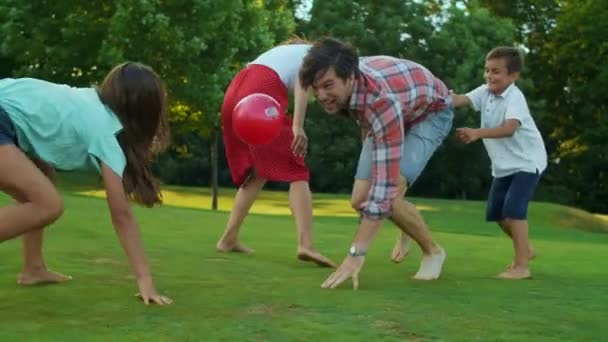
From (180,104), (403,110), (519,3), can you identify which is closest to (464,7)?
(519,3)

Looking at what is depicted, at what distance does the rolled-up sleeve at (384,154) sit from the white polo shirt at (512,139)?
1189mm

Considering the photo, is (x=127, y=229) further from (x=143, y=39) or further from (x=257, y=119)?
(x=143, y=39)

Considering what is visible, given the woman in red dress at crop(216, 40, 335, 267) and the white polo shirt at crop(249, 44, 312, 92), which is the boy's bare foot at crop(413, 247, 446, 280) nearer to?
the woman in red dress at crop(216, 40, 335, 267)

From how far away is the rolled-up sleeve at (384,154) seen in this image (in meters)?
5.77

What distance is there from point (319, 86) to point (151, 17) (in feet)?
64.4

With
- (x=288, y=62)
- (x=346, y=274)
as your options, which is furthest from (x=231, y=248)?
(x=346, y=274)

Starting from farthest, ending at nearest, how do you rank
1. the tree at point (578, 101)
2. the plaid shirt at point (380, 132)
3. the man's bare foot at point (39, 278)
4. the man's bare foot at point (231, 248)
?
the tree at point (578, 101) < the man's bare foot at point (231, 248) < the plaid shirt at point (380, 132) < the man's bare foot at point (39, 278)

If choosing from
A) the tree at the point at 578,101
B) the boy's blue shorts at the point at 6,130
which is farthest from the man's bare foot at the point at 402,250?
the tree at the point at 578,101

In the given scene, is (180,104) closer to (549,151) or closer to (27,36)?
(27,36)

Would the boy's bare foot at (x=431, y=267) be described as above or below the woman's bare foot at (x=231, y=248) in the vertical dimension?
above

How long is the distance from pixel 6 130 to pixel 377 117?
6.92 feet

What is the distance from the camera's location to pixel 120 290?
17.6ft

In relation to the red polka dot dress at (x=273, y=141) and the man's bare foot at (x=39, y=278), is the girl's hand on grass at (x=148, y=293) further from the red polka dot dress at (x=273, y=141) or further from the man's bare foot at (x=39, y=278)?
the red polka dot dress at (x=273, y=141)

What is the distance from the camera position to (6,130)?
472 centimetres
